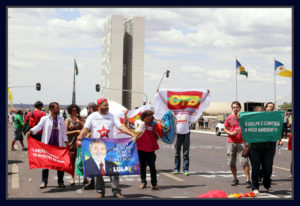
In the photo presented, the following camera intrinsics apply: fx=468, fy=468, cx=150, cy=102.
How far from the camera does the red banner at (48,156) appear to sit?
31.5ft

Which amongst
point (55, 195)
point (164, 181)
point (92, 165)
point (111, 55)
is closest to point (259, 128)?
point (164, 181)

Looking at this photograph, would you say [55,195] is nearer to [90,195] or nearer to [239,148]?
[90,195]

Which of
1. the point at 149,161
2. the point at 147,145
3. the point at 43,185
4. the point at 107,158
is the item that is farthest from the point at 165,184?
the point at 43,185

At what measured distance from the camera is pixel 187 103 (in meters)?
11.6

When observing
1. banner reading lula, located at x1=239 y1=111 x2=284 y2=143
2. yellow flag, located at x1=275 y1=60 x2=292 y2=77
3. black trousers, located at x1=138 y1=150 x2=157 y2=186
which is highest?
yellow flag, located at x1=275 y1=60 x2=292 y2=77

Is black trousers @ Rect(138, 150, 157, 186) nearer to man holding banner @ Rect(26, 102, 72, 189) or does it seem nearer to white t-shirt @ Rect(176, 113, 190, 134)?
man holding banner @ Rect(26, 102, 72, 189)

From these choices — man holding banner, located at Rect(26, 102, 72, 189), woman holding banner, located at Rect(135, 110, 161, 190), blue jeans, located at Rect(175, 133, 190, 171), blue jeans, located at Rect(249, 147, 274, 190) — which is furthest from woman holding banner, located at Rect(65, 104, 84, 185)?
blue jeans, located at Rect(249, 147, 274, 190)

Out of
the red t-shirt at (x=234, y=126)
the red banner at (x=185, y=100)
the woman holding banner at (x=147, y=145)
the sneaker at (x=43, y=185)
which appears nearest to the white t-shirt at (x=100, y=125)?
the woman holding banner at (x=147, y=145)

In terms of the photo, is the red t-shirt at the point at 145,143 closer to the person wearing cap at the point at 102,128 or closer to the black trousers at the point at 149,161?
the black trousers at the point at 149,161

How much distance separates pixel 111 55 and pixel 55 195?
133 m

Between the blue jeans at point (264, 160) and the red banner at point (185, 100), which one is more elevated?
the red banner at point (185, 100)

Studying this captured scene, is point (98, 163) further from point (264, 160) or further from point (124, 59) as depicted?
point (124, 59)

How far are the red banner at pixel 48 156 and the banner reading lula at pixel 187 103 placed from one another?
2.97 metres

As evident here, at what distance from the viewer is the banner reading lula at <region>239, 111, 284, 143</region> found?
9148 millimetres
